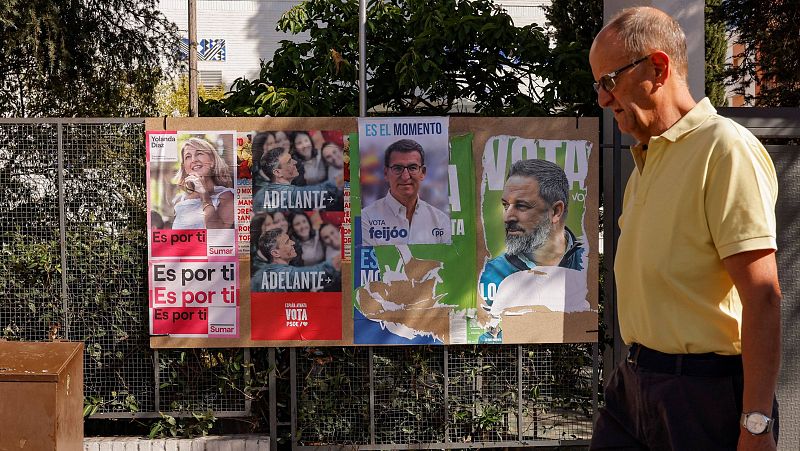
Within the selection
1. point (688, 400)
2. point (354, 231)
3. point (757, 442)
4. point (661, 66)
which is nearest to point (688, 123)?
point (661, 66)

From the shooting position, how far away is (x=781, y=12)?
1020 centimetres

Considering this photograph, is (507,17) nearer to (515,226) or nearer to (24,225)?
(515,226)

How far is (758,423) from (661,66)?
3.38 feet

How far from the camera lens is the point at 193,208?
19.3ft

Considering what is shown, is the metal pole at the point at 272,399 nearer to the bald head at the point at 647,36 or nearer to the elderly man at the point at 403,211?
the elderly man at the point at 403,211

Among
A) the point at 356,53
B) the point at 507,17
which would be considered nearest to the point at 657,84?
the point at 507,17

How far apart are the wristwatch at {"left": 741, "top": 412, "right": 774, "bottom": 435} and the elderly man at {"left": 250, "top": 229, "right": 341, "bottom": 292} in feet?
12.4

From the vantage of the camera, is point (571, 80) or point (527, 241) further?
point (571, 80)

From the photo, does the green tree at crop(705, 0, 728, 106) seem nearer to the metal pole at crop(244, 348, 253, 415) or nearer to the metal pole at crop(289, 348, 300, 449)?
the metal pole at crop(289, 348, 300, 449)

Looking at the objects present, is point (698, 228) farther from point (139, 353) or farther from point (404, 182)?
point (139, 353)

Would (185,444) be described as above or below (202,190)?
below

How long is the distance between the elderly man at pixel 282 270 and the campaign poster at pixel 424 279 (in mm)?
202

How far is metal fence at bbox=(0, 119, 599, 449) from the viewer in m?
6.03

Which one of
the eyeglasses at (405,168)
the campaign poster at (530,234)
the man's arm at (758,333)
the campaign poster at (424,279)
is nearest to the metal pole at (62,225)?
the campaign poster at (424,279)
